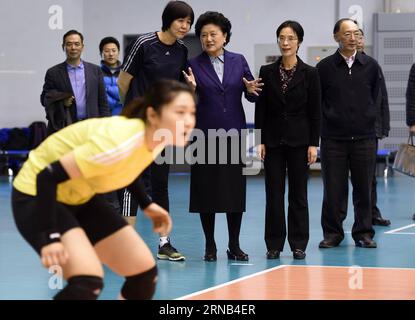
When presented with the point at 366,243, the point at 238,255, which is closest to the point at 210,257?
the point at 238,255

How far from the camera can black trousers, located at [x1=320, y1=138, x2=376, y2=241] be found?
8305 millimetres

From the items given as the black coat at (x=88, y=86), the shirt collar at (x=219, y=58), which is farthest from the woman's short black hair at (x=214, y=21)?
the black coat at (x=88, y=86)

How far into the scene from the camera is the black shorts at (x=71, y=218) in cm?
423

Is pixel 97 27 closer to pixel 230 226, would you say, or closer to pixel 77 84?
pixel 77 84

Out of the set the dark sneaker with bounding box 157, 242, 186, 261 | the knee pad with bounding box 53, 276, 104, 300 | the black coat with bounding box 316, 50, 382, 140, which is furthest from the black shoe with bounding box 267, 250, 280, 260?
the knee pad with bounding box 53, 276, 104, 300

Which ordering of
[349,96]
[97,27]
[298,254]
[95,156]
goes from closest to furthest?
[95,156] < [298,254] < [349,96] < [97,27]

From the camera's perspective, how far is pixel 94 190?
4457mm

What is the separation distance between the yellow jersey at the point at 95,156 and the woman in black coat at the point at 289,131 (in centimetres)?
324

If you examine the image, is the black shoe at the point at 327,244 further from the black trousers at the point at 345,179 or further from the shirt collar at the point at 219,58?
the shirt collar at the point at 219,58

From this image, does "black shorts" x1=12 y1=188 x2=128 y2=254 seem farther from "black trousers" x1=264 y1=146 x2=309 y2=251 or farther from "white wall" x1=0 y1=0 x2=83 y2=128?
"white wall" x1=0 y1=0 x2=83 y2=128

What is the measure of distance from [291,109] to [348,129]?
34.4 inches

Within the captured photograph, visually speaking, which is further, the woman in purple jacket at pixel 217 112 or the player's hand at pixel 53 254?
the woman in purple jacket at pixel 217 112

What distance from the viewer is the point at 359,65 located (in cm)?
826

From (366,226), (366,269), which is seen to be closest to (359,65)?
(366,226)
